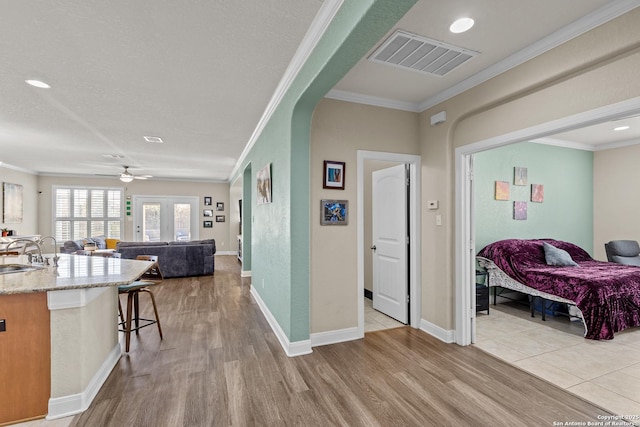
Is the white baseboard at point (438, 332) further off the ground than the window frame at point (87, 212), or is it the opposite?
the window frame at point (87, 212)

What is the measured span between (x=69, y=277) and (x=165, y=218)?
8265 millimetres

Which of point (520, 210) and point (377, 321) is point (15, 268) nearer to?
point (377, 321)

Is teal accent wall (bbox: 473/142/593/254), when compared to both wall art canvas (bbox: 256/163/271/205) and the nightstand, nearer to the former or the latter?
the nightstand

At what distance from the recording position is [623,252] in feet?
15.9

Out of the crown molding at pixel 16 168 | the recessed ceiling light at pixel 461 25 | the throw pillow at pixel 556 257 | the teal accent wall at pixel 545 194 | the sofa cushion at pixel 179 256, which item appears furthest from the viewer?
the crown molding at pixel 16 168

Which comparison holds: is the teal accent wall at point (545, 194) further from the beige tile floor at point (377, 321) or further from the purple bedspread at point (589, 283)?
the beige tile floor at point (377, 321)

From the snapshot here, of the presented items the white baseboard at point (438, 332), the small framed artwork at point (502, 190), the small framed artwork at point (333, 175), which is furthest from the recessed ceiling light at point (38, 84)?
the small framed artwork at point (502, 190)

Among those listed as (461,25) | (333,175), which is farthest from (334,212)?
(461,25)

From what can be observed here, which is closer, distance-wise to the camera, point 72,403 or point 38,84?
point 72,403

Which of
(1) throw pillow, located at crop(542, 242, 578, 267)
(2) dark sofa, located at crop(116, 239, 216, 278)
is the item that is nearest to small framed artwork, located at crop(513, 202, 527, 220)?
(1) throw pillow, located at crop(542, 242, 578, 267)

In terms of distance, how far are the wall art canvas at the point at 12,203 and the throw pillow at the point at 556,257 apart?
11.1 metres

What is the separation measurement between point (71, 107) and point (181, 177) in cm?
638

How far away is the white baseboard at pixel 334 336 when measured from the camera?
3061 mm

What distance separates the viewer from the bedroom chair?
4.75 metres
